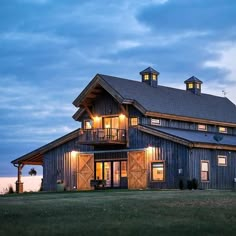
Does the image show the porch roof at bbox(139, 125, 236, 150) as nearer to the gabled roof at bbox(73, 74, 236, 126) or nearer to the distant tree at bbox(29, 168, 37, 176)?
the gabled roof at bbox(73, 74, 236, 126)

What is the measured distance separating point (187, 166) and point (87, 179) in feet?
29.1

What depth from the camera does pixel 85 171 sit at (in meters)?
44.8

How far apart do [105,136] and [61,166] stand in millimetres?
5731

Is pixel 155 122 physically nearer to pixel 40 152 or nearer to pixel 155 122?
pixel 155 122

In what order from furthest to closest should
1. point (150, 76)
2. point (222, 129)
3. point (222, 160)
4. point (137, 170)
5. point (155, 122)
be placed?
point (222, 129) → point (150, 76) → point (155, 122) → point (222, 160) → point (137, 170)

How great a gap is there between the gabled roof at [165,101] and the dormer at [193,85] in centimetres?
64

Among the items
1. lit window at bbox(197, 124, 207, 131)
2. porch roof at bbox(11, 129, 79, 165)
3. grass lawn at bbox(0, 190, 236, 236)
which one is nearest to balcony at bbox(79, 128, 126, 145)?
porch roof at bbox(11, 129, 79, 165)

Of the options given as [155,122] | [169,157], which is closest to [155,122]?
[155,122]

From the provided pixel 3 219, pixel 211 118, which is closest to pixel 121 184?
pixel 211 118

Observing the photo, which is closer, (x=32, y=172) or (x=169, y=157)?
(x=169, y=157)

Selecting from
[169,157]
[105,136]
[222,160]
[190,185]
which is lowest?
[190,185]

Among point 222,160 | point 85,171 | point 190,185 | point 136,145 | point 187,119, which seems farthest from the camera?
point 187,119

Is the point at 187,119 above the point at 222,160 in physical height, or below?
above

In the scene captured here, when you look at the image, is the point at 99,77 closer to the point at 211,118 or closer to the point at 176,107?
the point at 176,107
